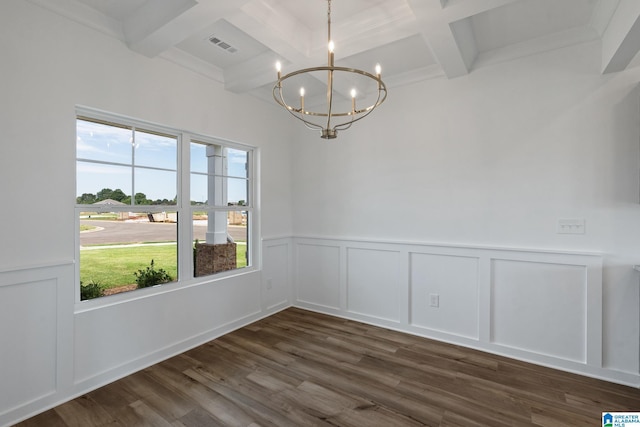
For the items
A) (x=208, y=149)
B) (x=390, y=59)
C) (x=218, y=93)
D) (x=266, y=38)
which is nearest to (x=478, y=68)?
(x=390, y=59)

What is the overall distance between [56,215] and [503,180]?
3670 mm

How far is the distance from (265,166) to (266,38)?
1700 millimetres

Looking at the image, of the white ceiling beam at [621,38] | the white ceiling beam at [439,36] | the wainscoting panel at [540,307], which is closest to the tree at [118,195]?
the white ceiling beam at [439,36]

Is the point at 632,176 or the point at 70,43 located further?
the point at 632,176

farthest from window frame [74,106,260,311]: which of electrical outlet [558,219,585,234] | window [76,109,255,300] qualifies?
electrical outlet [558,219,585,234]

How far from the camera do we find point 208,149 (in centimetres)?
335

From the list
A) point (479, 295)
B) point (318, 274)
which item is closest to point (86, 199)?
point (318, 274)

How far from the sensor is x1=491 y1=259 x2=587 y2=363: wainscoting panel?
257 cm

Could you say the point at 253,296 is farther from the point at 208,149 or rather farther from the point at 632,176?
the point at 632,176

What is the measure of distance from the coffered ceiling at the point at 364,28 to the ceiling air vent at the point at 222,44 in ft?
0.05

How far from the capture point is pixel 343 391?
2309 millimetres

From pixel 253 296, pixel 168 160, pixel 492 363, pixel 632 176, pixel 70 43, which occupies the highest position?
pixel 70 43

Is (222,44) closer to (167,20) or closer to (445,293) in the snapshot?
(167,20)

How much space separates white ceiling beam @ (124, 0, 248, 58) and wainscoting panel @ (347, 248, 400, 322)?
107 inches
